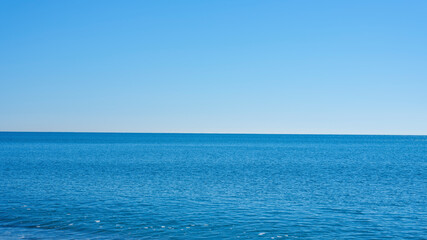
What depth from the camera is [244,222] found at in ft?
88.0

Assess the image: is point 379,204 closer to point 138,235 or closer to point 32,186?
point 138,235

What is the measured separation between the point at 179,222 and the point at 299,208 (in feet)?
36.4

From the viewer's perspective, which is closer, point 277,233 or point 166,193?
point 277,233

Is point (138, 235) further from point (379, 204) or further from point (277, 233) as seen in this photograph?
point (379, 204)

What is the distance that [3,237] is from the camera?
22.6 meters

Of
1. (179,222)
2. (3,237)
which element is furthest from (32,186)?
(179,222)

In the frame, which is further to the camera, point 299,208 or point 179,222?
point 299,208

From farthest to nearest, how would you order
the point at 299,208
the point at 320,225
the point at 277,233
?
the point at 299,208
the point at 320,225
the point at 277,233

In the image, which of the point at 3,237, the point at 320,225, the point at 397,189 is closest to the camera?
the point at 3,237

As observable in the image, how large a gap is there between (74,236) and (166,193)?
15397mm

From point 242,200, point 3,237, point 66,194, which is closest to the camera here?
point 3,237

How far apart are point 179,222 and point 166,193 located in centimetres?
1163

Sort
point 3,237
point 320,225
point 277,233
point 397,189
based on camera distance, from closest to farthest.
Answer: point 3,237 → point 277,233 → point 320,225 → point 397,189

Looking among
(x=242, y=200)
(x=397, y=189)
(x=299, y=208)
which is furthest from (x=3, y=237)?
(x=397, y=189)
